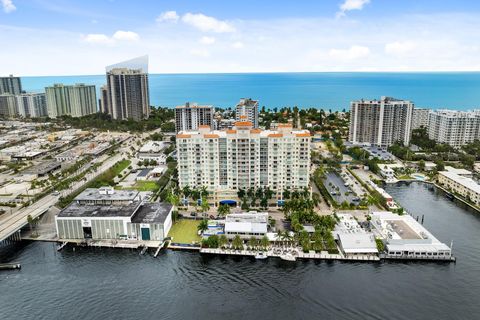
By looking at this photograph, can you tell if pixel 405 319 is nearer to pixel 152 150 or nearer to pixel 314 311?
pixel 314 311

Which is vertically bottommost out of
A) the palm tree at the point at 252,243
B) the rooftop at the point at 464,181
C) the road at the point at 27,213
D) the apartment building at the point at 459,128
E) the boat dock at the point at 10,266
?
the boat dock at the point at 10,266

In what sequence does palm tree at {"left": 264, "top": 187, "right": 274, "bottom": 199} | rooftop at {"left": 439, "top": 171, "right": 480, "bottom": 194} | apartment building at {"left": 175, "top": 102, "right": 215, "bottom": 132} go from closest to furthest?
palm tree at {"left": 264, "top": 187, "right": 274, "bottom": 199}
rooftop at {"left": 439, "top": 171, "right": 480, "bottom": 194}
apartment building at {"left": 175, "top": 102, "right": 215, "bottom": 132}

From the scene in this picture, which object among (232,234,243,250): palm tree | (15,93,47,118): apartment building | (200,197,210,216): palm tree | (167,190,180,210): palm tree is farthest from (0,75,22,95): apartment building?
(232,234,243,250): palm tree

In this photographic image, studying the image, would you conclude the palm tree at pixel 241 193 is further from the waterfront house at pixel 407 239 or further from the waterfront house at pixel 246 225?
the waterfront house at pixel 407 239

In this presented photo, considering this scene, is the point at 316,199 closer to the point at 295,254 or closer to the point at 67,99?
the point at 295,254


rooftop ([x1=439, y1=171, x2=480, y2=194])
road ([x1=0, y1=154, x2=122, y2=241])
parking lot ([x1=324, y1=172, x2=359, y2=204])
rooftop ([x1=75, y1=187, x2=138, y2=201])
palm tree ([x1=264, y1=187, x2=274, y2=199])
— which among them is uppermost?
rooftop ([x1=75, y1=187, x2=138, y2=201])

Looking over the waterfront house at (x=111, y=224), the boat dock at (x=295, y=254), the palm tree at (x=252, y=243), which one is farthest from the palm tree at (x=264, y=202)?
the waterfront house at (x=111, y=224)

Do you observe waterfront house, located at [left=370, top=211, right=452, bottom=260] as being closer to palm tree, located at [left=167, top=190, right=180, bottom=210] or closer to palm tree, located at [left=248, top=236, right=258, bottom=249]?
palm tree, located at [left=248, top=236, right=258, bottom=249]

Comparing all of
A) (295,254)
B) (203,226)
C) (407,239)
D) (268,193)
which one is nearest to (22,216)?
(203,226)
